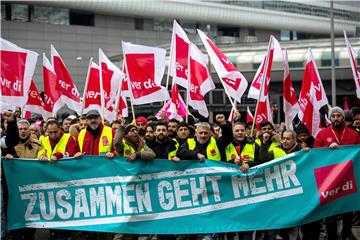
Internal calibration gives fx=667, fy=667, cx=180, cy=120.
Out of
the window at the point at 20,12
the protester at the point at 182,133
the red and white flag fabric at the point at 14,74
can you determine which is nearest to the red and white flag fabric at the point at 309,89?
the protester at the point at 182,133

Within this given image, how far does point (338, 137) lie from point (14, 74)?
4.48 metres

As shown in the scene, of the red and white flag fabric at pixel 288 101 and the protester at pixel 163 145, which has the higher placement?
the red and white flag fabric at pixel 288 101

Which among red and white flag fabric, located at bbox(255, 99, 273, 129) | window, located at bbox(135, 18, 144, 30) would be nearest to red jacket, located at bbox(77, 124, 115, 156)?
red and white flag fabric, located at bbox(255, 99, 273, 129)

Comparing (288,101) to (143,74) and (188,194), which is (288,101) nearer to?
(143,74)

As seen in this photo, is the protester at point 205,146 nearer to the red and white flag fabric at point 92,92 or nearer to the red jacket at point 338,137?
the red jacket at point 338,137

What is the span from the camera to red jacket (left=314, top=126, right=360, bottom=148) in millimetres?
8797

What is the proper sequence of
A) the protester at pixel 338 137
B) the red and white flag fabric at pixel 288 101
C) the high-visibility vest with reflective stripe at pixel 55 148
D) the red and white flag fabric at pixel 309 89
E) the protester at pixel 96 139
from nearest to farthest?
the protester at pixel 338 137 < the high-visibility vest with reflective stripe at pixel 55 148 < the protester at pixel 96 139 < the red and white flag fabric at pixel 288 101 < the red and white flag fabric at pixel 309 89

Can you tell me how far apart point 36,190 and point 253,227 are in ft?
9.27

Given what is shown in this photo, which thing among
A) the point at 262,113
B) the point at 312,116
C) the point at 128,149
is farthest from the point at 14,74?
the point at 312,116

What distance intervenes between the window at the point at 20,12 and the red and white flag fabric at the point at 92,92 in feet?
124

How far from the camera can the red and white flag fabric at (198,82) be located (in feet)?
40.1

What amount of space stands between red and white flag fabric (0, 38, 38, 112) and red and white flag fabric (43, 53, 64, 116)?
146 inches

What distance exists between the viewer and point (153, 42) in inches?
2250

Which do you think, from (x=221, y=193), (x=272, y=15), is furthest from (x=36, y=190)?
(x=272, y=15)
